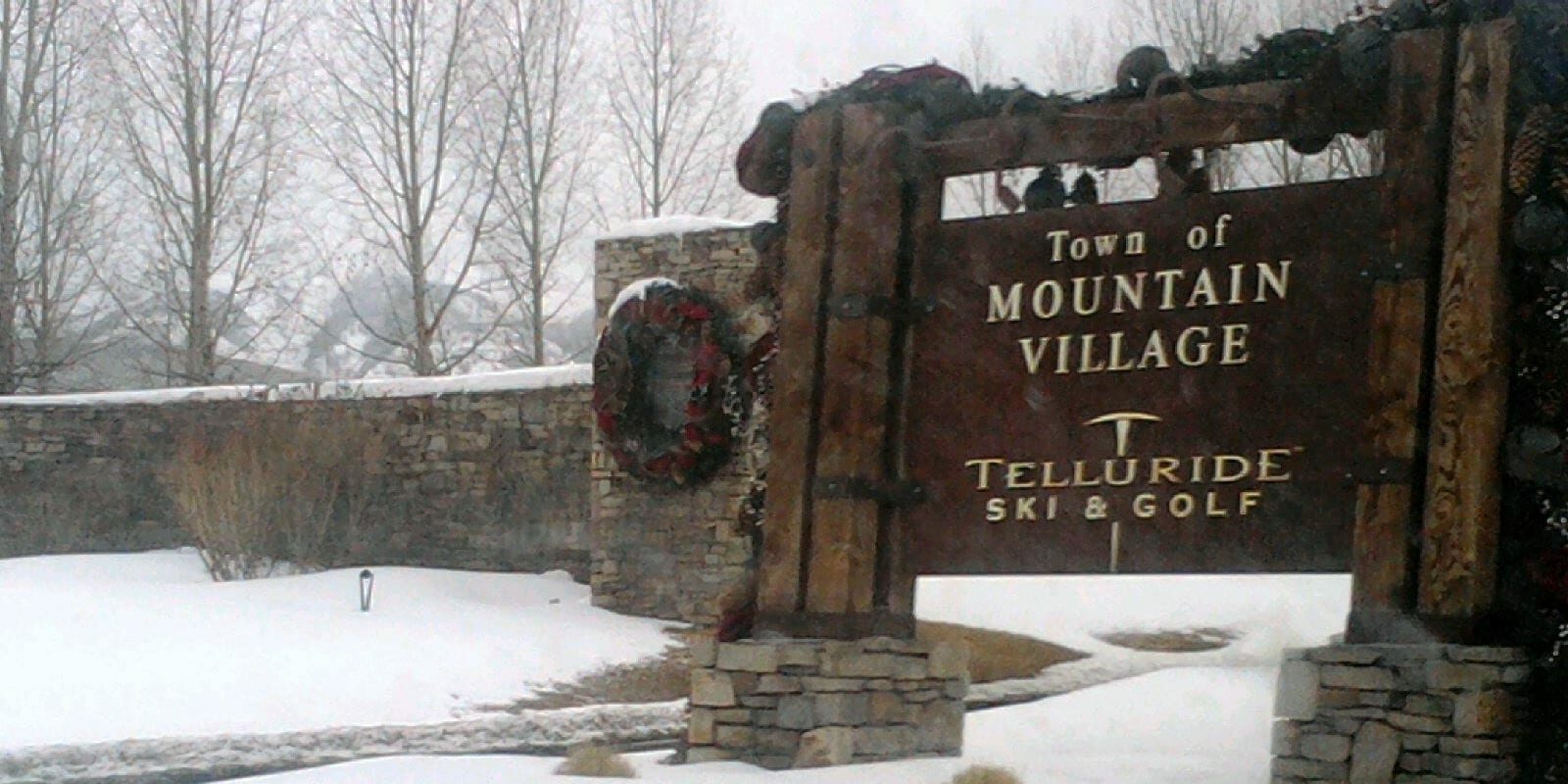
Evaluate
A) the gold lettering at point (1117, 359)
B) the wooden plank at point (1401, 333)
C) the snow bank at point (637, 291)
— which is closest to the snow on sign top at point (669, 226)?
the snow bank at point (637, 291)

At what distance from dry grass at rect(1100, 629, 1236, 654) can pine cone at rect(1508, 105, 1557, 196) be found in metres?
9.00

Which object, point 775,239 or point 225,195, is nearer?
point 775,239

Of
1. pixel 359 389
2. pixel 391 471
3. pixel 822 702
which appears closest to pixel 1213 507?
pixel 822 702

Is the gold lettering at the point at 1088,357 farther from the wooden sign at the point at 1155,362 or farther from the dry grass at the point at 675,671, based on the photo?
the dry grass at the point at 675,671

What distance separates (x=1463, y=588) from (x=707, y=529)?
10423 mm

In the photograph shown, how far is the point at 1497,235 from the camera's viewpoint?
20.4ft

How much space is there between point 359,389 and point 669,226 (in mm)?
4286

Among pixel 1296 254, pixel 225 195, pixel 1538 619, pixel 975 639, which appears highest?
pixel 225 195

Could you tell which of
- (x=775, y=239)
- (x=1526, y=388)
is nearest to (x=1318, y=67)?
(x=1526, y=388)

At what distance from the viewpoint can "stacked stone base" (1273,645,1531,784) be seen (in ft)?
19.9

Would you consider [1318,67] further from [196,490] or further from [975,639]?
[196,490]

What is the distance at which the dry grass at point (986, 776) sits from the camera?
664cm

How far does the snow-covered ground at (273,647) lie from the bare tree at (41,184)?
384 inches

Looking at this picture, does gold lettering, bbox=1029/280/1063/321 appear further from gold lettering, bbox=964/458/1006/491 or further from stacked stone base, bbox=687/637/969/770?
stacked stone base, bbox=687/637/969/770
